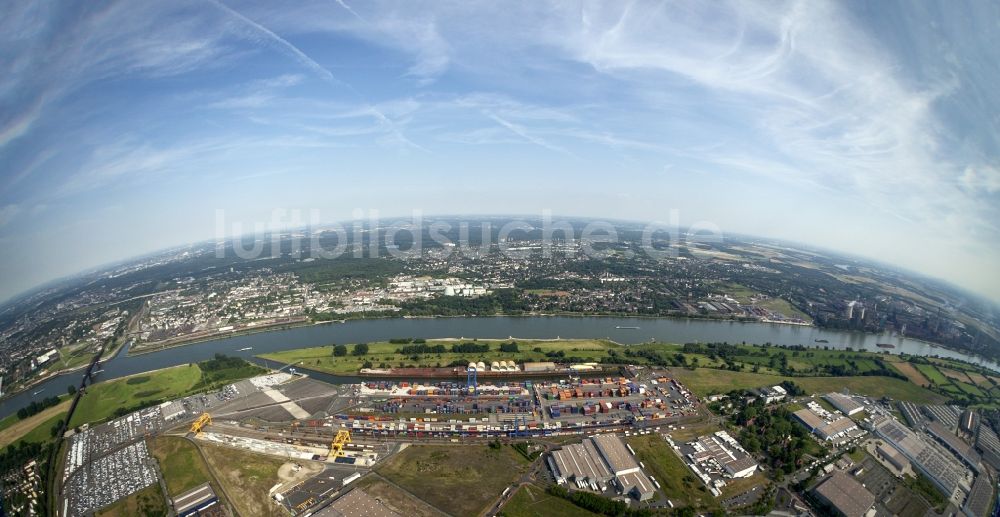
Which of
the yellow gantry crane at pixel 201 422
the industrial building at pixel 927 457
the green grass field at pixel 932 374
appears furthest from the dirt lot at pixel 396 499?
the green grass field at pixel 932 374

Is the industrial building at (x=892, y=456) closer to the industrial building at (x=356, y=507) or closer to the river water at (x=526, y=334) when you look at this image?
the river water at (x=526, y=334)

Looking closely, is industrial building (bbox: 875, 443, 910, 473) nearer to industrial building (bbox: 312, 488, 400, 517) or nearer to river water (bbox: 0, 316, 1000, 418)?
river water (bbox: 0, 316, 1000, 418)

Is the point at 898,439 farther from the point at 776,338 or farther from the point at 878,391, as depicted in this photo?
the point at 776,338

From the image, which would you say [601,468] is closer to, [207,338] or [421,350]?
[421,350]

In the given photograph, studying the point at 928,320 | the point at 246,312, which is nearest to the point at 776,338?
the point at 928,320

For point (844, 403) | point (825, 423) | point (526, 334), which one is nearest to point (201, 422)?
point (526, 334)
